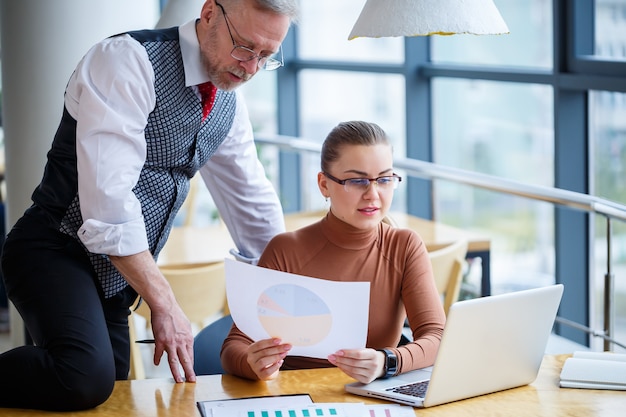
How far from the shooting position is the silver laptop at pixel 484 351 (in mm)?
1605

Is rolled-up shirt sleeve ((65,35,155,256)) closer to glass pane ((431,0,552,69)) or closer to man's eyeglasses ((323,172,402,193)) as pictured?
man's eyeglasses ((323,172,402,193))

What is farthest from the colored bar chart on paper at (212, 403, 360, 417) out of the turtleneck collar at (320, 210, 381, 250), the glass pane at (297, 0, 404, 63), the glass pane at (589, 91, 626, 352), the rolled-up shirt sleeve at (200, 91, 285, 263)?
the glass pane at (297, 0, 404, 63)

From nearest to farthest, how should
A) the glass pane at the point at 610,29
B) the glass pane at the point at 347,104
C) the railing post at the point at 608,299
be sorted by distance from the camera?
the railing post at the point at 608,299, the glass pane at the point at 610,29, the glass pane at the point at 347,104

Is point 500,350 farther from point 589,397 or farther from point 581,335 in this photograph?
point 581,335

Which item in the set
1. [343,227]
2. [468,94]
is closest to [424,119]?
[468,94]

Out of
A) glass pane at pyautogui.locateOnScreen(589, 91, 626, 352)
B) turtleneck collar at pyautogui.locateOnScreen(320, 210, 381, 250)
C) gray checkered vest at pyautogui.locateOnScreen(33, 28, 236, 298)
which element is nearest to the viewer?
gray checkered vest at pyautogui.locateOnScreen(33, 28, 236, 298)

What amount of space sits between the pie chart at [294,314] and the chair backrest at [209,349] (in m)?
0.51

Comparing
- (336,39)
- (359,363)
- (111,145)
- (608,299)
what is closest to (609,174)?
(608,299)

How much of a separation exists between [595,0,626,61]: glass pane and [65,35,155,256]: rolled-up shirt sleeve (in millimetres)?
2411

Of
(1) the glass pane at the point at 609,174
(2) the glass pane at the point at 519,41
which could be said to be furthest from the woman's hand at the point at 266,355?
(2) the glass pane at the point at 519,41

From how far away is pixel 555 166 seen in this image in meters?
4.04

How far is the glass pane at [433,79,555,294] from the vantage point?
4473 mm

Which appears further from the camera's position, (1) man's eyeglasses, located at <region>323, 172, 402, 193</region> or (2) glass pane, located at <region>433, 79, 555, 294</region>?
(2) glass pane, located at <region>433, 79, 555, 294</region>

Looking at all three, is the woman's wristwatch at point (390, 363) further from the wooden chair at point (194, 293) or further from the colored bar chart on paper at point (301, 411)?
the wooden chair at point (194, 293)
